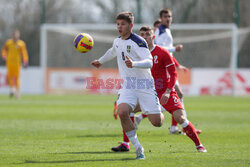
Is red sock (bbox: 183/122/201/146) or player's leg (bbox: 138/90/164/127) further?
red sock (bbox: 183/122/201/146)

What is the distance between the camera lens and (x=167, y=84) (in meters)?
8.29

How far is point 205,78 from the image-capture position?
23.9 metres

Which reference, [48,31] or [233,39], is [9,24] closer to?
[48,31]

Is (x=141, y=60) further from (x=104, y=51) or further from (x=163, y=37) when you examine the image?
(x=104, y=51)

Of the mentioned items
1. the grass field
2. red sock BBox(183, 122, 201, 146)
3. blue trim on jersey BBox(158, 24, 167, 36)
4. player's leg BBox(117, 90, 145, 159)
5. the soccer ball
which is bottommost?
the grass field

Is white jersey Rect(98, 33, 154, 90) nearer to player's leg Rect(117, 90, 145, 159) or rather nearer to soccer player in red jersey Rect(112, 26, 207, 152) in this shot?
player's leg Rect(117, 90, 145, 159)

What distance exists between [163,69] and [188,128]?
115cm

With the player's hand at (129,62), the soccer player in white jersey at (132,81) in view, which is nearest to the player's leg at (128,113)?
the soccer player in white jersey at (132,81)

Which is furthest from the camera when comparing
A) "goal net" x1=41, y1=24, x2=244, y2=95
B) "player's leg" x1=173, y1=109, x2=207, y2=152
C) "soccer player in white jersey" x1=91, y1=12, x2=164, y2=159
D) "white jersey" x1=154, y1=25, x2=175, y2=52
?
"goal net" x1=41, y1=24, x2=244, y2=95

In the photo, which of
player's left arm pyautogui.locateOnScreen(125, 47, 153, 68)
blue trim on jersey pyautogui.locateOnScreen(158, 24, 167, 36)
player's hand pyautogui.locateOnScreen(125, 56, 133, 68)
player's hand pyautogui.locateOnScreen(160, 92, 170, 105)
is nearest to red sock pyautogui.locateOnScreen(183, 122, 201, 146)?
player's hand pyautogui.locateOnScreen(160, 92, 170, 105)

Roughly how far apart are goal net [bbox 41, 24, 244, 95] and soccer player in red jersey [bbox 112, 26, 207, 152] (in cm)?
1582

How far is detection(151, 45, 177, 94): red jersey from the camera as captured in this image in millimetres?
7812

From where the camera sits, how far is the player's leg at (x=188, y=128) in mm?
7503

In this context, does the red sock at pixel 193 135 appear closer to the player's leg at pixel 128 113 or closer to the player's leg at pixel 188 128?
the player's leg at pixel 188 128
